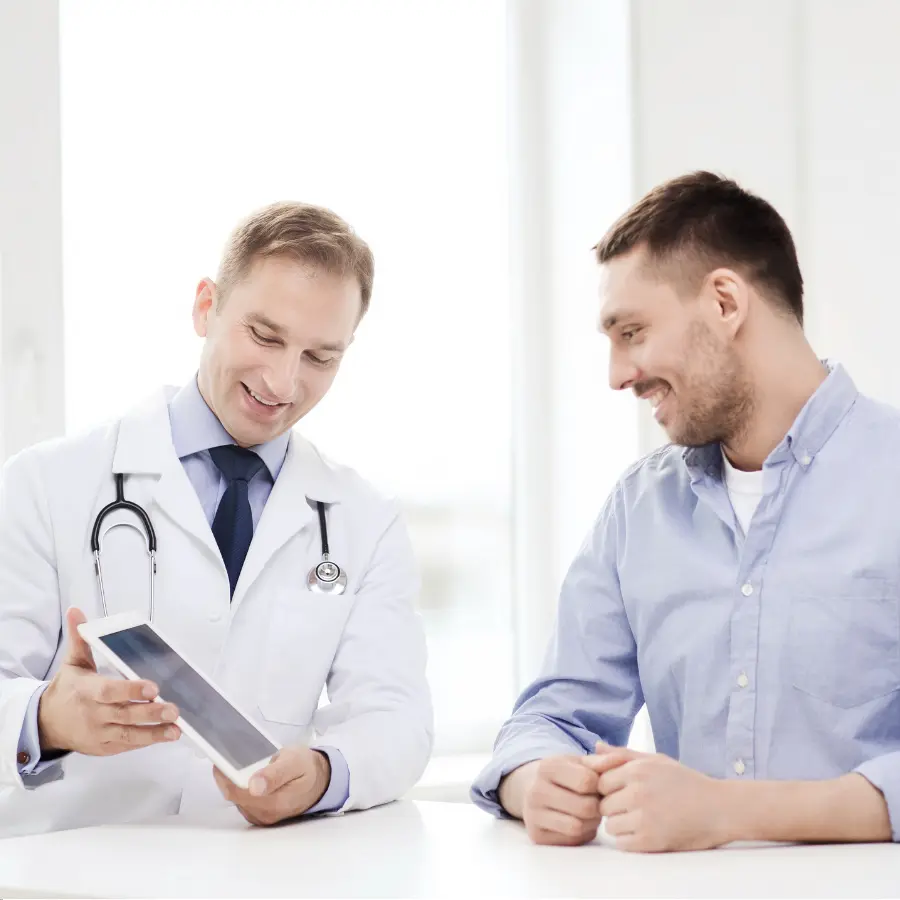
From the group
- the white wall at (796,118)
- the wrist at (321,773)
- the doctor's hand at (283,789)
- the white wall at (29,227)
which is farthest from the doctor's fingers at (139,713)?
the white wall at (796,118)

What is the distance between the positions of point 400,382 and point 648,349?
1.24 m

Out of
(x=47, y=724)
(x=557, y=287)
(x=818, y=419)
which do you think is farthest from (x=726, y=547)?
(x=557, y=287)

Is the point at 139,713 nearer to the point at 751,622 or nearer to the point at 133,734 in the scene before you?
the point at 133,734

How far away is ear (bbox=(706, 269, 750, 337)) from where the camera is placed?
158 centimetres

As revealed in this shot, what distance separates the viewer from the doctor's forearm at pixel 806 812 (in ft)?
3.95

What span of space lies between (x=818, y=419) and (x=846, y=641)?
29 cm

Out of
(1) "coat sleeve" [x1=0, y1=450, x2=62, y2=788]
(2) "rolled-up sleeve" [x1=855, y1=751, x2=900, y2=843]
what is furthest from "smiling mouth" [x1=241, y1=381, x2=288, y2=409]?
(2) "rolled-up sleeve" [x1=855, y1=751, x2=900, y2=843]

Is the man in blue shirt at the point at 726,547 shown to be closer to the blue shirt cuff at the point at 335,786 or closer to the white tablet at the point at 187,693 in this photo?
the blue shirt cuff at the point at 335,786

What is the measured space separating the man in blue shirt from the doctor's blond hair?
39 cm

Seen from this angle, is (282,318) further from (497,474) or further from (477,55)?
(477,55)

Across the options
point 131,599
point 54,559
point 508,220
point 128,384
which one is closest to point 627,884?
point 131,599

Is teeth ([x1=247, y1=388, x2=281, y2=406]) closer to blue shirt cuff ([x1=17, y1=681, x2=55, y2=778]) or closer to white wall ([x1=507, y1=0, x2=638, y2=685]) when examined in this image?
blue shirt cuff ([x1=17, y1=681, x2=55, y2=778])

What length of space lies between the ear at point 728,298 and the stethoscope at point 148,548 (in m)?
0.67

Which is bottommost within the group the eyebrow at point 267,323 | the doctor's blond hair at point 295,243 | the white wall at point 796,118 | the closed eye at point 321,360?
the closed eye at point 321,360
